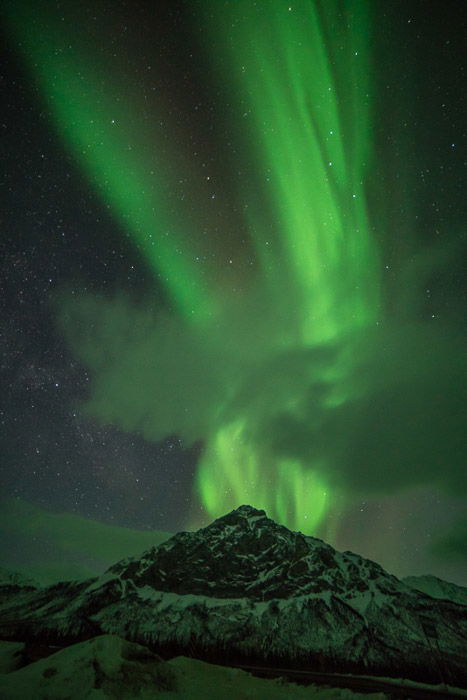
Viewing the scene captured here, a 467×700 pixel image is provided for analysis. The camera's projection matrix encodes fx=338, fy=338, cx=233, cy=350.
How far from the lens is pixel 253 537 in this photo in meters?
185

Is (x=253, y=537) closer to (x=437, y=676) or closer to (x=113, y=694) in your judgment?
(x=437, y=676)

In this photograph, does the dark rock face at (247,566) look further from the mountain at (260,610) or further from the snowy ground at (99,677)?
the snowy ground at (99,677)

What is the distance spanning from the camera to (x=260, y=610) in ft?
445

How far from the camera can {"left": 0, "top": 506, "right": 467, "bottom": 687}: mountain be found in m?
113

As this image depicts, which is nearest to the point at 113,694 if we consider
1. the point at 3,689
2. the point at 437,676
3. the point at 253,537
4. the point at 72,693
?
the point at 72,693

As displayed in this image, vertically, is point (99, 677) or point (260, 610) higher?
point (260, 610)

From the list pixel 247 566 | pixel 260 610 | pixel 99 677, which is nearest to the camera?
pixel 99 677

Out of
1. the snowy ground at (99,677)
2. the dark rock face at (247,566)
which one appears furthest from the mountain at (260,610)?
the snowy ground at (99,677)

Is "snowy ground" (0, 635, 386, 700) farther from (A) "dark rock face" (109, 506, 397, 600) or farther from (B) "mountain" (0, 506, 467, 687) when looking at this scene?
(A) "dark rock face" (109, 506, 397, 600)

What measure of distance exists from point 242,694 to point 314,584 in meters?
95.3

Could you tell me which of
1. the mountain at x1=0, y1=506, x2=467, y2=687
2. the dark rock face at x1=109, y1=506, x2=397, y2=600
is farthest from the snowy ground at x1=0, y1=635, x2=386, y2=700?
the dark rock face at x1=109, y1=506, x2=397, y2=600

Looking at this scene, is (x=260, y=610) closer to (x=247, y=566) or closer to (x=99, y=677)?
(x=247, y=566)

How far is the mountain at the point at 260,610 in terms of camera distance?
11271cm

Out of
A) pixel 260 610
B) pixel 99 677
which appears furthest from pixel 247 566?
pixel 99 677
